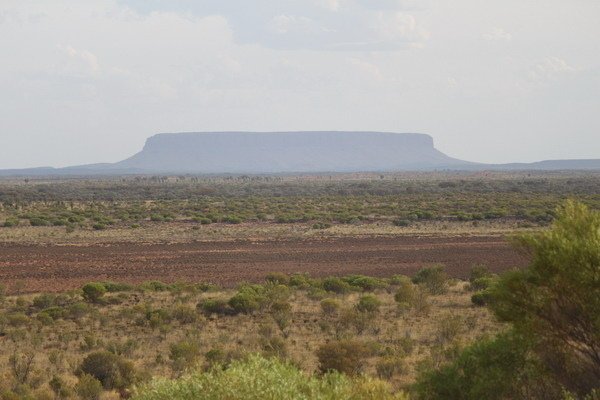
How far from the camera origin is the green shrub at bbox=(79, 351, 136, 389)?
15.1m

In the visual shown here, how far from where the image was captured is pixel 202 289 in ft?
89.0

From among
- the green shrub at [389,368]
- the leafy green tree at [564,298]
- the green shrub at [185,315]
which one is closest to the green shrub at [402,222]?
the green shrub at [185,315]

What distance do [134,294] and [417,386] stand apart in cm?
1682

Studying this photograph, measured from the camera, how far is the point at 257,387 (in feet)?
28.5

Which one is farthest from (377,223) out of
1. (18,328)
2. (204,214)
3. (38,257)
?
(18,328)

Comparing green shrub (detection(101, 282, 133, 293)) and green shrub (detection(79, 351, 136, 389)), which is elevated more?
green shrub (detection(79, 351, 136, 389))

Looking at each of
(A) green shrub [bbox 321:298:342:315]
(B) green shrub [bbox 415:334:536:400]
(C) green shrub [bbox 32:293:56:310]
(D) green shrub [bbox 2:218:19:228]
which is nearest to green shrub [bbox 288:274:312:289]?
(A) green shrub [bbox 321:298:342:315]

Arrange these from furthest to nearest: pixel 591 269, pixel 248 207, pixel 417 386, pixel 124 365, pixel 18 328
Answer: pixel 248 207
pixel 18 328
pixel 124 365
pixel 417 386
pixel 591 269

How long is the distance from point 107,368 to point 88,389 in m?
1.50

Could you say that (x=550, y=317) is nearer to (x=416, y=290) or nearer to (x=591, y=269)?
(x=591, y=269)

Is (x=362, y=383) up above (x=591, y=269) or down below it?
below

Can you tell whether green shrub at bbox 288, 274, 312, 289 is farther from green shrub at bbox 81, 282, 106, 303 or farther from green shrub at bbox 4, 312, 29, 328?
green shrub at bbox 4, 312, 29, 328

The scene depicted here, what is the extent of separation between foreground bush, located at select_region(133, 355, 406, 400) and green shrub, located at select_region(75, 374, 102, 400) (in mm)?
4423

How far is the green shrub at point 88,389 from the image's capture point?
13.8 meters
